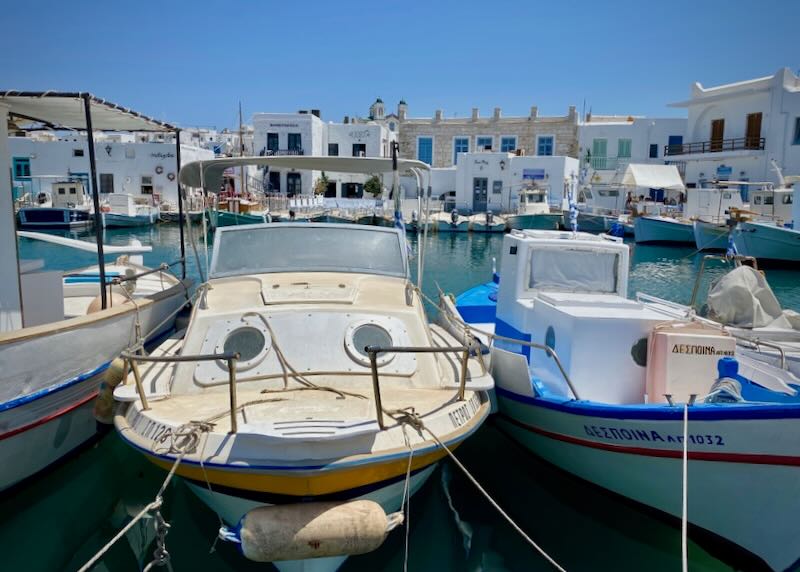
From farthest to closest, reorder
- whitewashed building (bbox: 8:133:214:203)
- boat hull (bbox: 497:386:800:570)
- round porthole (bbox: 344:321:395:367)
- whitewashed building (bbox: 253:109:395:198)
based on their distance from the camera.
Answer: whitewashed building (bbox: 253:109:395:198), whitewashed building (bbox: 8:133:214:203), round porthole (bbox: 344:321:395:367), boat hull (bbox: 497:386:800:570)

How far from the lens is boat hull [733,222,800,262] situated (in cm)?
2786

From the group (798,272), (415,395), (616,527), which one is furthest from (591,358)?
(798,272)

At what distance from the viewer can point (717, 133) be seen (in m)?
43.5

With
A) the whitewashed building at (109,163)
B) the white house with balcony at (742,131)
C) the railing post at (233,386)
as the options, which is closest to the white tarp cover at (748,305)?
the railing post at (233,386)

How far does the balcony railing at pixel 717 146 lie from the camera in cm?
4025

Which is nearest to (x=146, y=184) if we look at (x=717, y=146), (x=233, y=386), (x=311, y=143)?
(x=311, y=143)

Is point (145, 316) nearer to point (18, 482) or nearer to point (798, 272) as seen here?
point (18, 482)

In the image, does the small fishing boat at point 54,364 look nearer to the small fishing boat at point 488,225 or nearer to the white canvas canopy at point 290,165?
the white canvas canopy at point 290,165

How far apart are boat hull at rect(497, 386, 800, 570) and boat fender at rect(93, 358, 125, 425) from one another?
4295 mm

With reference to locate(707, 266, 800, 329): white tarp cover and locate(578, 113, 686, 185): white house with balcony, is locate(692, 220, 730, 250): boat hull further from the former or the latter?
locate(707, 266, 800, 329): white tarp cover

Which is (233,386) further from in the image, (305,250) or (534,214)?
(534,214)

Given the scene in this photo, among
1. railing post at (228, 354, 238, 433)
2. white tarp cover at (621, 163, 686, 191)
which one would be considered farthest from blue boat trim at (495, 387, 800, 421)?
white tarp cover at (621, 163, 686, 191)

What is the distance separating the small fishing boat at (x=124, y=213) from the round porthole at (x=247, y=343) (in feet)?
125

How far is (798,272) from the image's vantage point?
2759 centimetres
